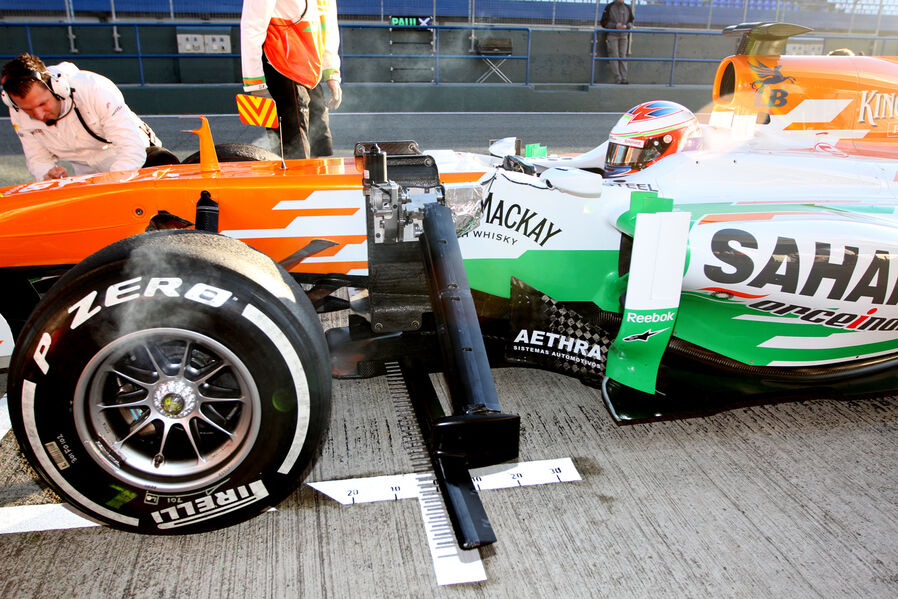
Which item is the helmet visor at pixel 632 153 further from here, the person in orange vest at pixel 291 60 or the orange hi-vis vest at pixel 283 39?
the orange hi-vis vest at pixel 283 39

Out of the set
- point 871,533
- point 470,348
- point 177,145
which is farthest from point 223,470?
point 177,145

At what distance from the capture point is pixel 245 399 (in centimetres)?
188

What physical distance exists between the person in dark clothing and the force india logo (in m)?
12.2

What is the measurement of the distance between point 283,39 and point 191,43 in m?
9.13

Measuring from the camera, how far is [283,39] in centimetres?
453

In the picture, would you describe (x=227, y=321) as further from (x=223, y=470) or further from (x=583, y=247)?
(x=583, y=247)

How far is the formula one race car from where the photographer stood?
1797 mm

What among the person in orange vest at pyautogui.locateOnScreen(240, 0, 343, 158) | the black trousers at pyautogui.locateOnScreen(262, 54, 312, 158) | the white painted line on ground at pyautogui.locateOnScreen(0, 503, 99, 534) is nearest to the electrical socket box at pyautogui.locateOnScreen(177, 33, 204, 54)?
the person in orange vest at pyautogui.locateOnScreen(240, 0, 343, 158)

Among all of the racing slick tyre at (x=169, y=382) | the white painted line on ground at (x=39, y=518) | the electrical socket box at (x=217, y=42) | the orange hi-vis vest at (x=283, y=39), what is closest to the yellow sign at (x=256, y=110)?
the racing slick tyre at (x=169, y=382)

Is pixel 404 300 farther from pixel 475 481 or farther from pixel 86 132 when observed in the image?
pixel 86 132

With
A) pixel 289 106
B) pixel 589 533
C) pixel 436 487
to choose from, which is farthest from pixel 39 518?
pixel 289 106

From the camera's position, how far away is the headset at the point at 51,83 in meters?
3.67

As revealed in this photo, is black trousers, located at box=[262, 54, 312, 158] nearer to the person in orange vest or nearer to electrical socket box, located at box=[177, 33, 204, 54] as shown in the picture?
the person in orange vest

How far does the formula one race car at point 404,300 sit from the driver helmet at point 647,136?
1.43ft
